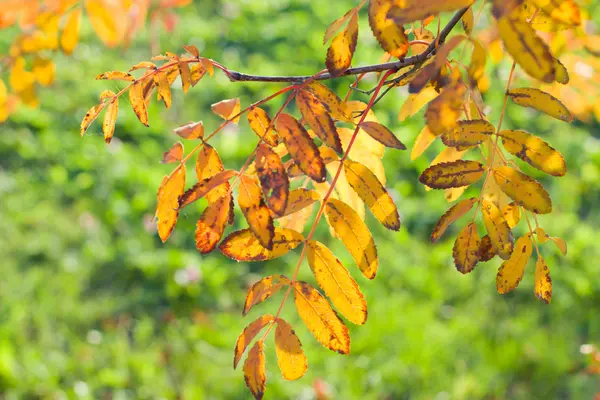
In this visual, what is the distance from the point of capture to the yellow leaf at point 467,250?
2.60ft

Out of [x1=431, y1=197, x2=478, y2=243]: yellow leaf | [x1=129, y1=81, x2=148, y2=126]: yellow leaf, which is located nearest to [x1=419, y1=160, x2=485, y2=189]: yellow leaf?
[x1=431, y1=197, x2=478, y2=243]: yellow leaf

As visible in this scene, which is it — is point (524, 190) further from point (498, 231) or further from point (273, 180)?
point (273, 180)

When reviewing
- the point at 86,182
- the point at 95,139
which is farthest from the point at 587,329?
the point at 95,139

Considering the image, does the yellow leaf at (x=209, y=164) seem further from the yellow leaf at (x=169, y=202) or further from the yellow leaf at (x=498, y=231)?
the yellow leaf at (x=498, y=231)

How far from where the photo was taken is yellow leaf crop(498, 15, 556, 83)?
0.57 m

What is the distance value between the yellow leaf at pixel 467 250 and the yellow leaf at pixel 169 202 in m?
0.33

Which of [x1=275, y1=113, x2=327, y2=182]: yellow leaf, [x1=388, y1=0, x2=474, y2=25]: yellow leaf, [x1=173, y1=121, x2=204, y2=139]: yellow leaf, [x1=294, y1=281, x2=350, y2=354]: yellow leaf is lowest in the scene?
[x1=294, y1=281, x2=350, y2=354]: yellow leaf

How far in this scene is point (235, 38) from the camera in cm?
478

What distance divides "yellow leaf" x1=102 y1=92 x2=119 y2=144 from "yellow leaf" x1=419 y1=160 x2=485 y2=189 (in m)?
0.37

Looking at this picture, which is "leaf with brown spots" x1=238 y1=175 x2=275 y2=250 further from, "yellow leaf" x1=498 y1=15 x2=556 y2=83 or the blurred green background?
the blurred green background

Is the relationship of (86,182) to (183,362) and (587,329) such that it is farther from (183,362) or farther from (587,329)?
(587,329)

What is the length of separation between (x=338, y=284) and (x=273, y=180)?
6.9 inches

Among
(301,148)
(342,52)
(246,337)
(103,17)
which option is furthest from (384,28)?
(103,17)

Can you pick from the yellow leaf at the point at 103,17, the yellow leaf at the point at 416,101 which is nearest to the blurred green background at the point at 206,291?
the yellow leaf at the point at 103,17
